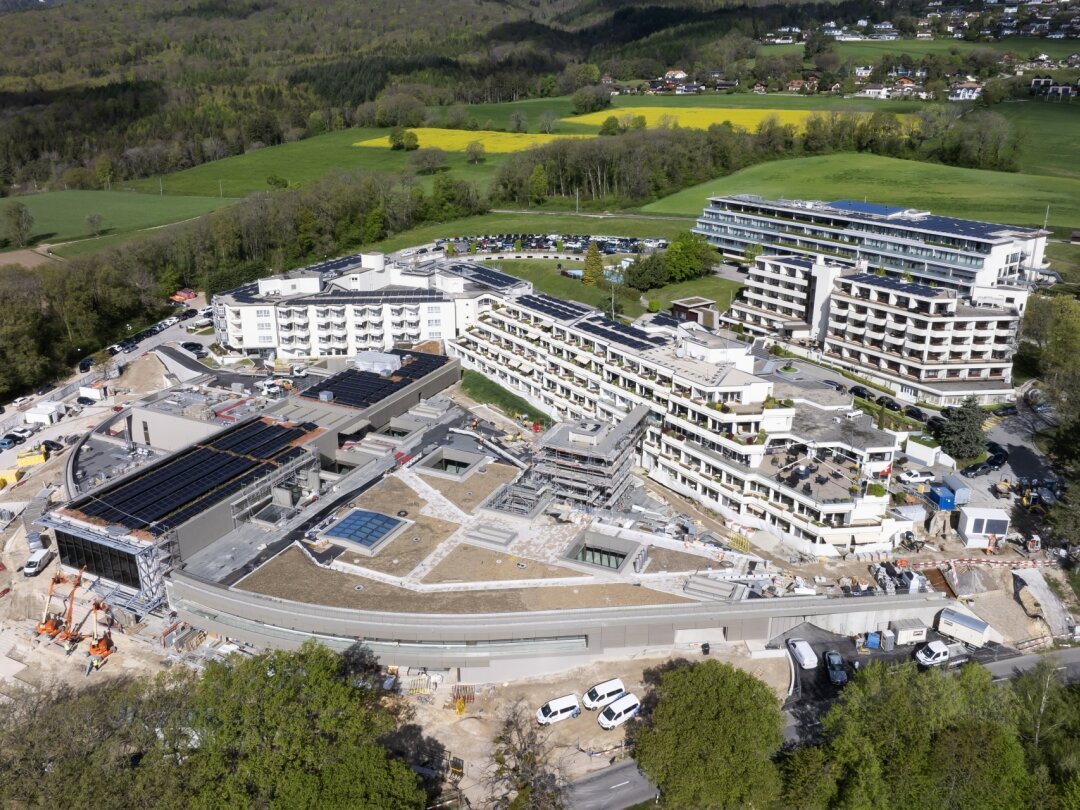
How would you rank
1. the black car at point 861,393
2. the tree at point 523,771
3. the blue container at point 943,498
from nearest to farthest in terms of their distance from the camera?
1. the tree at point 523,771
2. the blue container at point 943,498
3. the black car at point 861,393

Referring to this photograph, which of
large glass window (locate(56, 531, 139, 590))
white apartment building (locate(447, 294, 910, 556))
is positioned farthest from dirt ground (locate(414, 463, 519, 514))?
large glass window (locate(56, 531, 139, 590))

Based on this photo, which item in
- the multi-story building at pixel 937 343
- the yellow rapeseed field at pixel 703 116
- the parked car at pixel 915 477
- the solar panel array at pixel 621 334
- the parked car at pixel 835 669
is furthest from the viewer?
the yellow rapeseed field at pixel 703 116

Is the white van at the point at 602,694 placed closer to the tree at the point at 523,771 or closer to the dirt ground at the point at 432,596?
the tree at the point at 523,771

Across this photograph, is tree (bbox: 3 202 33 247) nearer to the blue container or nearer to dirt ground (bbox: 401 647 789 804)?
dirt ground (bbox: 401 647 789 804)

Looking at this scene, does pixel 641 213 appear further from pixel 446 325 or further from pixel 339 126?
pixel 339 126

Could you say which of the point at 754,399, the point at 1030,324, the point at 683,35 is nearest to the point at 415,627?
the point at 754,399

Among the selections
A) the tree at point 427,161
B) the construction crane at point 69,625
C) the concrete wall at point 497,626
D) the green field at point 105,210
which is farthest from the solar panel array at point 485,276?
the green field at point 105,210
